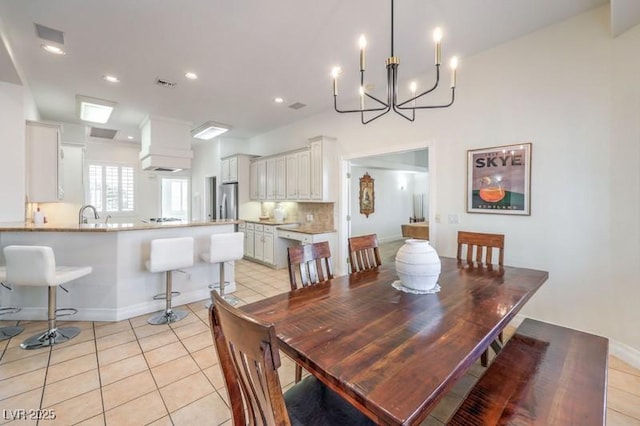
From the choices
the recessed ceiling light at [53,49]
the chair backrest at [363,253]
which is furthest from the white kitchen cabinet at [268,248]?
the recessed ceiling light at [53,49]

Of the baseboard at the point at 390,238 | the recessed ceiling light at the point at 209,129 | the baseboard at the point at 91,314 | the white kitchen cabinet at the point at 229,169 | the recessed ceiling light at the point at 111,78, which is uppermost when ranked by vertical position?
the recessed ceiling light at the point at 111,78

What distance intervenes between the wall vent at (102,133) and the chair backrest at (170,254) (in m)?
4.91

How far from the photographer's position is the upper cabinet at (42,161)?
3.80 meters

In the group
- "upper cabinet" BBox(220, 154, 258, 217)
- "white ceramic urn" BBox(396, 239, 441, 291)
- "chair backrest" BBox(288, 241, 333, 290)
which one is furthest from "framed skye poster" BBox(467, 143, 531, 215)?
"upper cabinet" BBox(220, 154, 258, 217)

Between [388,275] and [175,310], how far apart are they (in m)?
2.76

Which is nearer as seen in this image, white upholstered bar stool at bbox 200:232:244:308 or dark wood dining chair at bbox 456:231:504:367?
dark wood dining chair at bbox 456:231:504:367

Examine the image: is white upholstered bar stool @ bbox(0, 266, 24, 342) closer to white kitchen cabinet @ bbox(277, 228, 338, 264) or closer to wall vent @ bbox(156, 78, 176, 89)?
wall vent @ bbox(156, 78, 176, 89)

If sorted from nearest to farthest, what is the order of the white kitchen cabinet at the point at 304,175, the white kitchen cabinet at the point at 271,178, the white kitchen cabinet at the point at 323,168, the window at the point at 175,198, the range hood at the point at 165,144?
the white kitchen cabinet at the point at 323,168 < the range hood at the point at 165,144 < the white kitchen cabinet at the point at 304,175 < the white kitchen cabinet at the point at 271,178 < the window at the point at 175,198

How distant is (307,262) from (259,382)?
1251 millimetres

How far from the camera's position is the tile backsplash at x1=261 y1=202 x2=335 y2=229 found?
5.26 m

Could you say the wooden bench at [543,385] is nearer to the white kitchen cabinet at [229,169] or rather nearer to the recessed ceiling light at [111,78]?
the recessed ceiling light at [111,78]

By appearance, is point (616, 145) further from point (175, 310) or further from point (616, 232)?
point (175, 310)

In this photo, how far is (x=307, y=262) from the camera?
83.1 inches

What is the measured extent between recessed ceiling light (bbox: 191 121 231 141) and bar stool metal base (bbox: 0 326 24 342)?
13.0ft
